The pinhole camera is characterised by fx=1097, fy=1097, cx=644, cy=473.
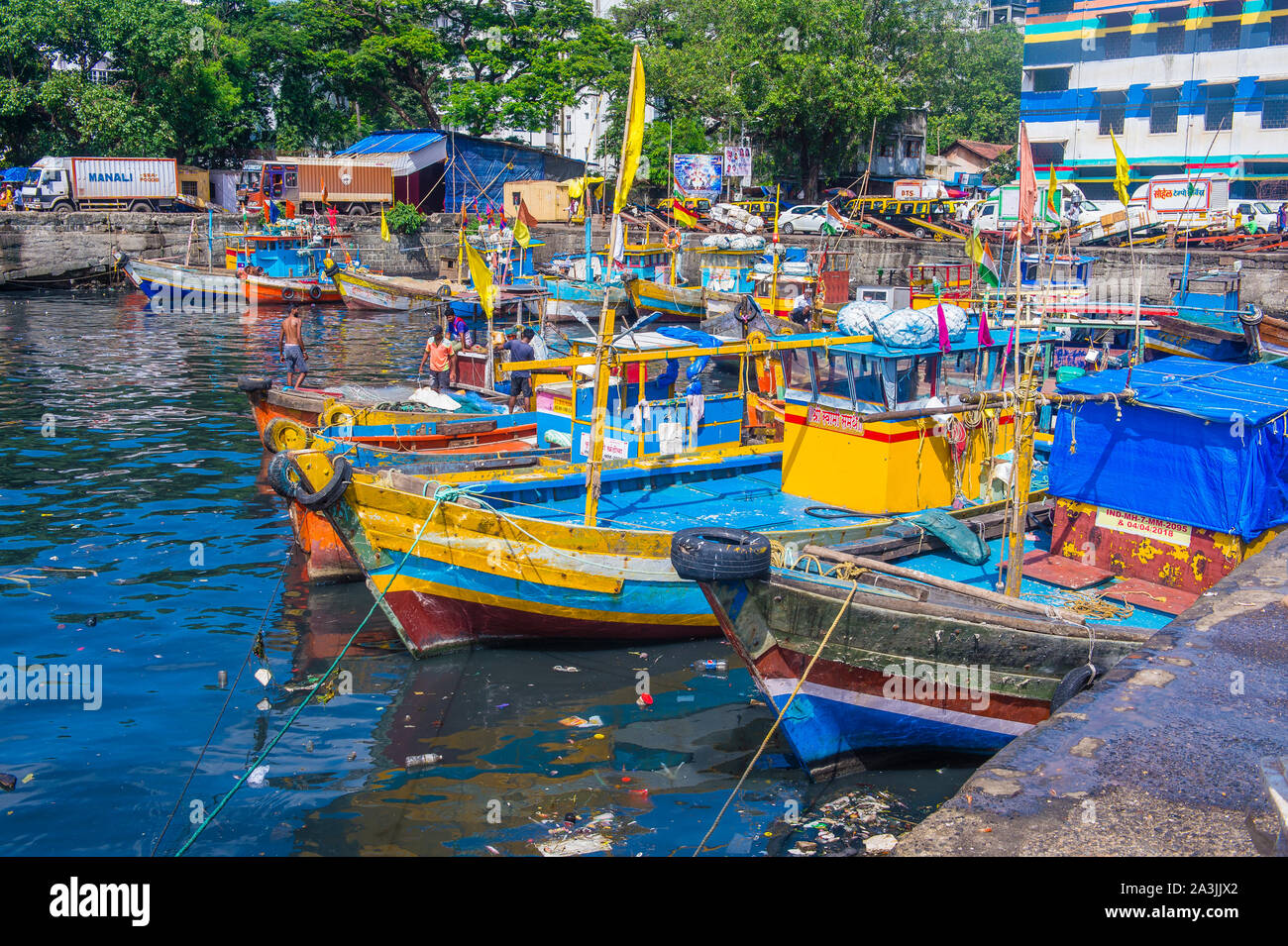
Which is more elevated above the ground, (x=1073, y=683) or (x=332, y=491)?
(x=332, y=491)

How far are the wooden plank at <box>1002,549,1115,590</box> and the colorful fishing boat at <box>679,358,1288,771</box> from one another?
0.06 ft

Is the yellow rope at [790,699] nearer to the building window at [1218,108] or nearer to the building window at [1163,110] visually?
the building window at [1218,108]

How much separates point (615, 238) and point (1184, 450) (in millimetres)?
5088

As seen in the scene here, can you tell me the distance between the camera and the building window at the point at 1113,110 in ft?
169

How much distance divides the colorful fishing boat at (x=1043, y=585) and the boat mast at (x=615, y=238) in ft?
7.54

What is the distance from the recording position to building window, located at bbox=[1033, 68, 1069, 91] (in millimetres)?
53344

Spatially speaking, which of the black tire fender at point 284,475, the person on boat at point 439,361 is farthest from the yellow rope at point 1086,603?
the person on boat at point 439,361

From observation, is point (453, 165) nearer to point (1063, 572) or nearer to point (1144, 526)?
point (1063, 572)

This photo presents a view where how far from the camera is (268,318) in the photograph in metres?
35.2

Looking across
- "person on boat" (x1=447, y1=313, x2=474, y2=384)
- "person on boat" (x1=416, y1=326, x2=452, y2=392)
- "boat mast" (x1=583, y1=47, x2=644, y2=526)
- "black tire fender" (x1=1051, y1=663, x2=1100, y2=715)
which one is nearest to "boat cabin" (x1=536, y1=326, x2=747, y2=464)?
"boat mast" (x1=583, y1=47, x2=644, y2=526)

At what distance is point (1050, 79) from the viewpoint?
176 ft

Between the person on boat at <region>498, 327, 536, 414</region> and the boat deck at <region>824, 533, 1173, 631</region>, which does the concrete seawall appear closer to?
the person on boat at <region>498, 327, 536, 414</region>

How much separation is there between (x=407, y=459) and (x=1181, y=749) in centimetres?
911

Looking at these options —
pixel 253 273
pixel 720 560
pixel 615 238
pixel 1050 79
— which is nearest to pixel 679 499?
pixel 615 238
